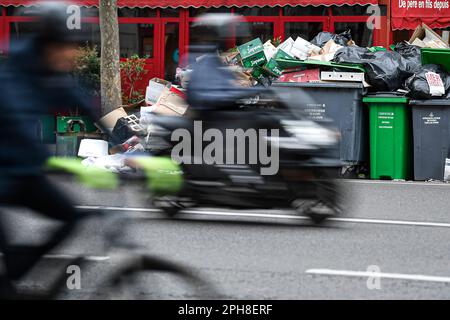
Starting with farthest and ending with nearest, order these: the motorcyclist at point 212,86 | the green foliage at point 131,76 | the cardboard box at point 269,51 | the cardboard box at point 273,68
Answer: the green foliage at point 131,76
the cardboard box at point 269,51
the cardboard box at point 273,68
the motorcyclist at point 212,86

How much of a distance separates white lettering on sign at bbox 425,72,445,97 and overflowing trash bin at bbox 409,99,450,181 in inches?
4.6

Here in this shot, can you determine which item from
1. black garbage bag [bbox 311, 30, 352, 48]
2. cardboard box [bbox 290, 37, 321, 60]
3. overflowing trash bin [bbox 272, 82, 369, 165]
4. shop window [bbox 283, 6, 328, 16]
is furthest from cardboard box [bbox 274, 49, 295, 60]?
shop window [bbox 283, 6, 328, 16]

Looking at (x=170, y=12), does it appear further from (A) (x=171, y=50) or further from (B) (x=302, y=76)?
(B) (x=302, y=76)

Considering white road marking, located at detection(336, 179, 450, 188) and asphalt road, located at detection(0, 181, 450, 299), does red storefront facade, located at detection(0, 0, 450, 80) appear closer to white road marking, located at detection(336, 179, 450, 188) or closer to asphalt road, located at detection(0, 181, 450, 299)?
white road marking, located at detection(336, 179, 450, 188)

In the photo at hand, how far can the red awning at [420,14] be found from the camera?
56.0 feet

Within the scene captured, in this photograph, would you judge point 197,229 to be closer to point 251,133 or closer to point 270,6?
point 251,133

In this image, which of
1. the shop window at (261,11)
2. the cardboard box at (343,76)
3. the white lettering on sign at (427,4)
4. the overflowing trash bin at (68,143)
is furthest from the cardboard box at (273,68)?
the white lettering on sign at (427,4)

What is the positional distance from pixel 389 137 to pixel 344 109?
80 cm

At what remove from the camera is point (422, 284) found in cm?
572

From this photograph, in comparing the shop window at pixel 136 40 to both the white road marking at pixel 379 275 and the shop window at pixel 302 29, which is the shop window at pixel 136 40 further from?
the white road marking at pixel 379 275

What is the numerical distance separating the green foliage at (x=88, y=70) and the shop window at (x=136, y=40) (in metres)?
1.38

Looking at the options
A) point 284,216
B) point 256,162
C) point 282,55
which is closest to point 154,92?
point 282,55
